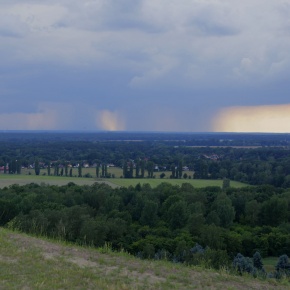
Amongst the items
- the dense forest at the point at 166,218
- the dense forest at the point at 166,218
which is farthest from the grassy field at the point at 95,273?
the dense forest at the point at 166,218

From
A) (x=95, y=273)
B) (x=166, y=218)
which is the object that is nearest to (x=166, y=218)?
(x=166, y=218)

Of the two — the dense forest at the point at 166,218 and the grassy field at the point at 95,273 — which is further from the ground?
the grassy field at the point at 95,273

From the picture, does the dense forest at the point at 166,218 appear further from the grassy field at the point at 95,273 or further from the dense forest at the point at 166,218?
the grassy field at the point at 95,273

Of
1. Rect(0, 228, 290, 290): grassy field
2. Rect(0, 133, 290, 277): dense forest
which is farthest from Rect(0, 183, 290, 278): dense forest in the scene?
Rect(0, 228, 290, 290): grassy field

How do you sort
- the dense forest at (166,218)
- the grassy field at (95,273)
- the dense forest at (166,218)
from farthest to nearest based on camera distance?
the dense forest at (166,218) → the dense forest at (166,218) → the grassy field at (95,273)

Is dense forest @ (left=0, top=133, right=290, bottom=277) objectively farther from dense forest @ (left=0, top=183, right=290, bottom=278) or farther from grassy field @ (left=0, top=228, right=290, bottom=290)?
grassy field @ (left=0, top=228, right=290, bottom=290)

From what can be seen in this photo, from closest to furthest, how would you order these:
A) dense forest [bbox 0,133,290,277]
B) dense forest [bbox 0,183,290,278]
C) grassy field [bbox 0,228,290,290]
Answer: grassy field [bbox 0,228,290,290] < dense forest [bbox 0,133,290,277] < dense forest [bbox 0,183,290,278]

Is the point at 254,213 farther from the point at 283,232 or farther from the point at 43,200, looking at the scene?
the point at 43,200

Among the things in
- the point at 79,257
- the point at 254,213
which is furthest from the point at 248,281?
the point at 254,213

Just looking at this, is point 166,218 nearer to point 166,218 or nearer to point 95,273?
point 166,218
